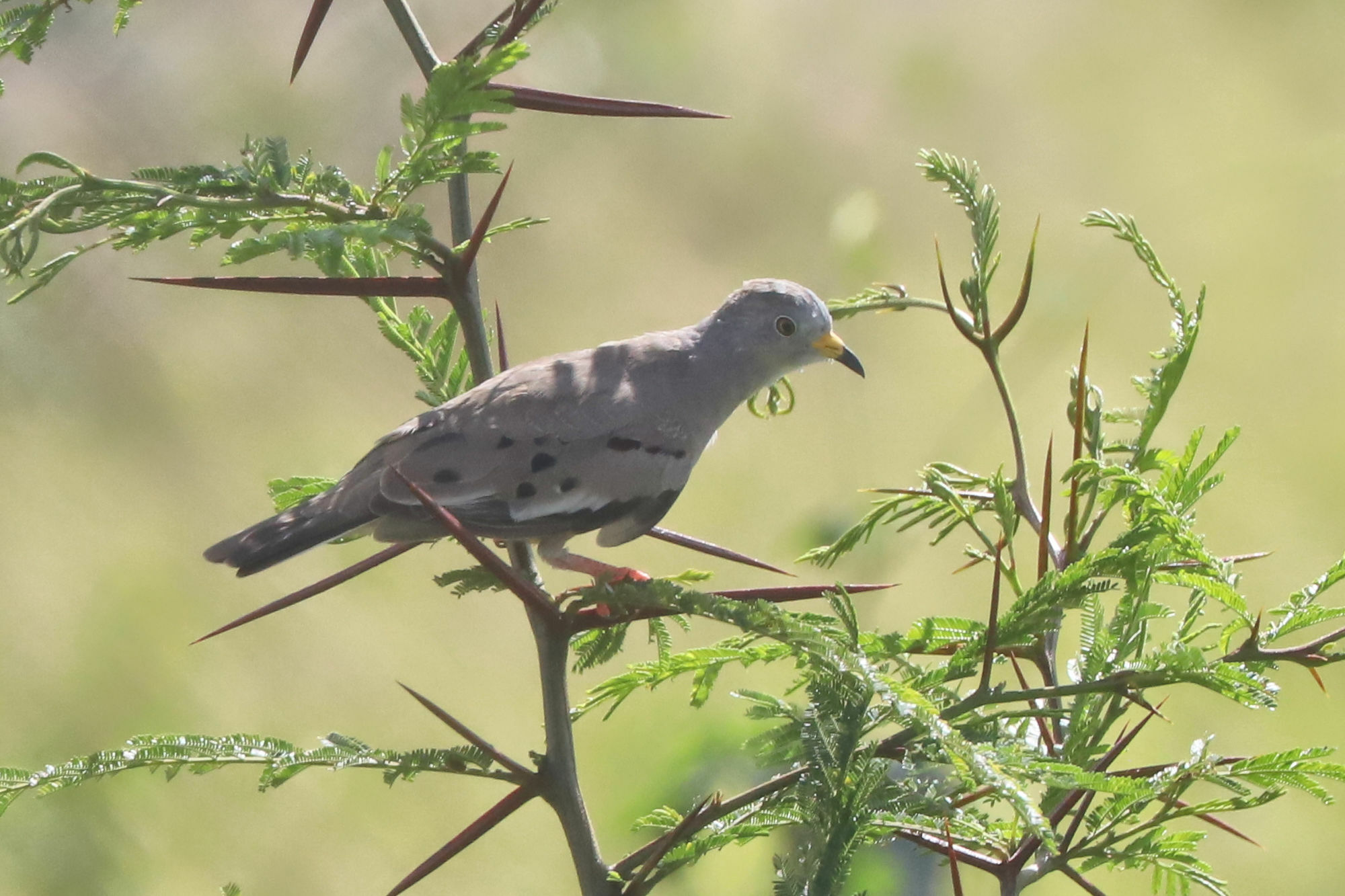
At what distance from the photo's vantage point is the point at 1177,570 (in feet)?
1.81

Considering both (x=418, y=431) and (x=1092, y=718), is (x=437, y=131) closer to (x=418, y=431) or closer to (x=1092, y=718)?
(x=418, y=431)

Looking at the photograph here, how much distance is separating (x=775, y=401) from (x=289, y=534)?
0.44 metres

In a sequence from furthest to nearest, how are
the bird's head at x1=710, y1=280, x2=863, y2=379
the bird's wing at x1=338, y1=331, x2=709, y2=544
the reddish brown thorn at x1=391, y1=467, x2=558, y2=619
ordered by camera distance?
1. the bird's head at x1=710, y1=280, x2=863, y2=379
2. the bird's wing at x1=338, y1=331, x2=709, y2=544
3. the reddish brown thorn at x1=391, y1=467, x2=558, y2=619

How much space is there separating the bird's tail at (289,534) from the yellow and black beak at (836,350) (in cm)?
39

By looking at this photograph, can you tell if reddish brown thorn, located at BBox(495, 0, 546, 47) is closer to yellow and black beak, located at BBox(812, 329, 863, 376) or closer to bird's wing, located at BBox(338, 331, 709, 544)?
bird's wing, located at BBox(338, 331, 709, 544)

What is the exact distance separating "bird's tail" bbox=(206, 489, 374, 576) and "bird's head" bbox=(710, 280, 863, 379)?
0.34 meters

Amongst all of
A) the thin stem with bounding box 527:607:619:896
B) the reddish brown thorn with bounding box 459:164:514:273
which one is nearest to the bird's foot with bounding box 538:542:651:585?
the thin stem with bounding box 527:607:619:896

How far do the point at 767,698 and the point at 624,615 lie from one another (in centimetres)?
10

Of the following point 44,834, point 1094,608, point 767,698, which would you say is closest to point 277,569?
point 44,834

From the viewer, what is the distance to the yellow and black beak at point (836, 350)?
872 millimetres

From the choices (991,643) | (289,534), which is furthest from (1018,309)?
(289,534)

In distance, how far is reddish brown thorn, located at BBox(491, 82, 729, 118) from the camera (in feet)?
1.74

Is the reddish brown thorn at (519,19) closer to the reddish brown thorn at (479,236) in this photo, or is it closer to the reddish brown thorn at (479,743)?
the reddish brown thorn at (479,236)

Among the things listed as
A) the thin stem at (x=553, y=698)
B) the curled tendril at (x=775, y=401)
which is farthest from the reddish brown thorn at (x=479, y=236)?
the curled tendril at (x=775, y=401)
